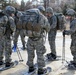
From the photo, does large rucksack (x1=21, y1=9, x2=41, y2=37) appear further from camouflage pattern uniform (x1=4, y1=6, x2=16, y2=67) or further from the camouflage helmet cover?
the camouflage helmet cover

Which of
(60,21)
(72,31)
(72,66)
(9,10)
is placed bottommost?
(72,66)

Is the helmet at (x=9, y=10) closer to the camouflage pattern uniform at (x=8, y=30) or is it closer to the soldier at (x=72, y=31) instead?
the camouflage pattern uniform at (x=8, y=30)

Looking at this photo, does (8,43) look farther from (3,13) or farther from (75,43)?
(75,43)

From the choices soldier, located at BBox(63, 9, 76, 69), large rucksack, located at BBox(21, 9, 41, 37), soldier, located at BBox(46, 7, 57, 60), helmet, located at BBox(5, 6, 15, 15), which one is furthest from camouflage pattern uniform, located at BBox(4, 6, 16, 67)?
soldier, located at BBox(63, 9, 76, 69)

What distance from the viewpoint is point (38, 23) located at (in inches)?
213

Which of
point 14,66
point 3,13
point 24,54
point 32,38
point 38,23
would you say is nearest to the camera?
point 38,23

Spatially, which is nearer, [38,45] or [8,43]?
[38,45]

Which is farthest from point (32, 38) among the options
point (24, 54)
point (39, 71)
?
point (24, 54)

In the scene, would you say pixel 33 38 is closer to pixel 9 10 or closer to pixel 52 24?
pixel 9 10

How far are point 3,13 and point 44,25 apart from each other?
153 centimetres

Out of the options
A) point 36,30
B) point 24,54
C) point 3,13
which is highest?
point 3,13

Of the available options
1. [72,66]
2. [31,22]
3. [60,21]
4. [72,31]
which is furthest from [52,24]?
[31,22]

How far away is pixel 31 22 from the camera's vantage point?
5.41m

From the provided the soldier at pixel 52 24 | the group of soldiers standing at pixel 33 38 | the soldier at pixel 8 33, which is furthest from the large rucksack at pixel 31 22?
the soldier at pixel 52 24
